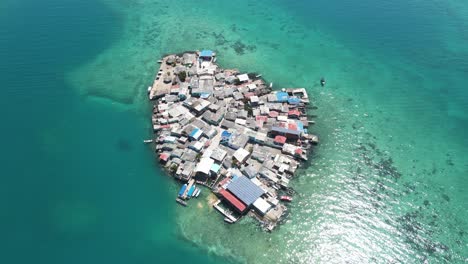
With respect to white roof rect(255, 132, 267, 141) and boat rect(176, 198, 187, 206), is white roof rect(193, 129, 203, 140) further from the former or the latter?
boat rect(176, 198, 187, 206)

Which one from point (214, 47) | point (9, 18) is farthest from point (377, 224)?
point (9, 18)

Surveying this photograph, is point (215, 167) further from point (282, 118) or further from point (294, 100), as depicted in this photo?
point (294, 100)

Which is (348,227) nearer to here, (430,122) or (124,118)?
(430,122)

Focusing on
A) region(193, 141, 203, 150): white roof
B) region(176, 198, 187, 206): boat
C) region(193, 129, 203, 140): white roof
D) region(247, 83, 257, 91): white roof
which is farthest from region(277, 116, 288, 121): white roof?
region(176, 198, 187, 206): boat

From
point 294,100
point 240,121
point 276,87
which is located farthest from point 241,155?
point 276,87

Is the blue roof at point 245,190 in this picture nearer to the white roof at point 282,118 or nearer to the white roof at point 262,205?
the white roof at point 262,205
